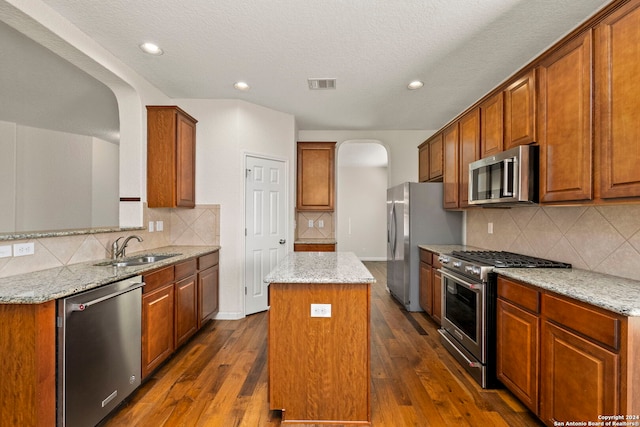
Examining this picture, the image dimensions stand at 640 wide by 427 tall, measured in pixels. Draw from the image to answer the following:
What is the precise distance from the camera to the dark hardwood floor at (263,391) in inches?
70.0

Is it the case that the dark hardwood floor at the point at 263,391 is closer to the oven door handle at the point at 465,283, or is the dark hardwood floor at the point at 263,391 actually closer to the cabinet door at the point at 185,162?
the oven door handle at the point at 465,283

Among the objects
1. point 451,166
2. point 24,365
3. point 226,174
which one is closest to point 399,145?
point 451,166

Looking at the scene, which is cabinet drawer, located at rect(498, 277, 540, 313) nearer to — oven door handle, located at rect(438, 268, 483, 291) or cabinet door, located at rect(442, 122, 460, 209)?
oven door handle, located at rect(438, 268, 483, 291)

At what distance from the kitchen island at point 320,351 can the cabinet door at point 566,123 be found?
4.57 feet

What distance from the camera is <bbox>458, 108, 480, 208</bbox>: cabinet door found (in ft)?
9.20

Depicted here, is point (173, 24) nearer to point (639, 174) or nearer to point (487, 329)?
point (639, 174)

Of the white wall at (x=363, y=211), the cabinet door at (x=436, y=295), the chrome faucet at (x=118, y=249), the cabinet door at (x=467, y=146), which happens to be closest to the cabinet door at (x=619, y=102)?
the cabinet door at (x=467, y=146)

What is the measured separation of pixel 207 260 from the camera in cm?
316

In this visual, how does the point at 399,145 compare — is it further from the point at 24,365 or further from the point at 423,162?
the point at 24,365

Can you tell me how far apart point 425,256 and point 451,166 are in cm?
114

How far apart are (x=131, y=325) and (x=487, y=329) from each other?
2589 mm

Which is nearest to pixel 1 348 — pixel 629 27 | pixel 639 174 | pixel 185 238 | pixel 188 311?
pixel 188 311

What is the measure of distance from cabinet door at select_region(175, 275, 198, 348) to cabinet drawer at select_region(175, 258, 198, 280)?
5 centimetres

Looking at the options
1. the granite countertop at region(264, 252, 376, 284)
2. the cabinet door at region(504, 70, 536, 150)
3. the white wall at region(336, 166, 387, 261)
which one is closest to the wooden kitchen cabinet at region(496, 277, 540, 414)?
the granite countertop at region(264, 252, 376, 284)
